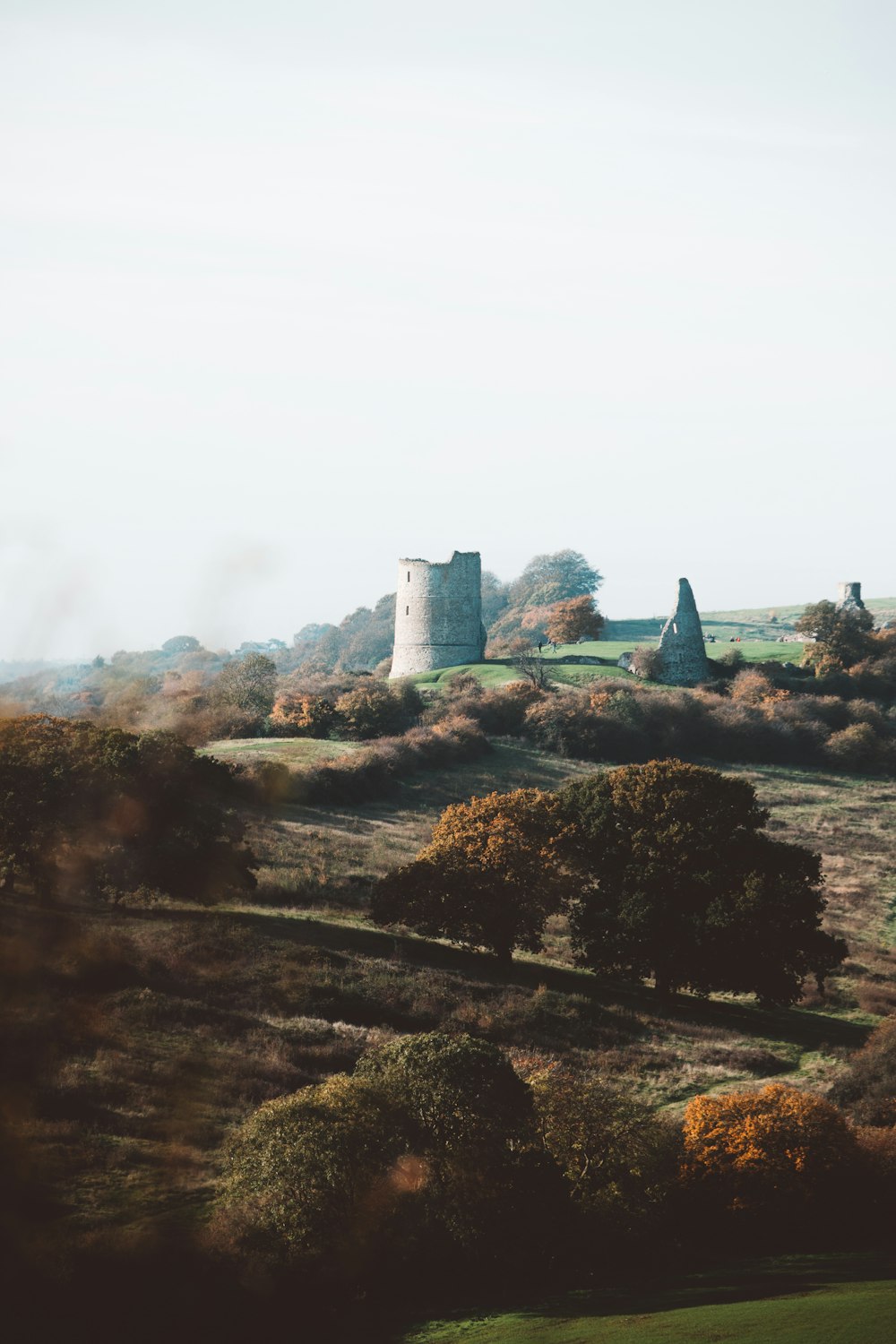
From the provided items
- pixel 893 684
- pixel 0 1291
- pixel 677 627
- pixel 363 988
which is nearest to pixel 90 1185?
pixel 0 1291

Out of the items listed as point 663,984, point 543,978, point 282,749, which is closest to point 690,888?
point 663,984

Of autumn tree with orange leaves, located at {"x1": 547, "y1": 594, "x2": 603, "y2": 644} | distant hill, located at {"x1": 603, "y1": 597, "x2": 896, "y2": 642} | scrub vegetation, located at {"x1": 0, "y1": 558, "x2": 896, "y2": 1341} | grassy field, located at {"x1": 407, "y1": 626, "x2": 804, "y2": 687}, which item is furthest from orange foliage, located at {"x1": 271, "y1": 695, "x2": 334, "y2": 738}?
distant hill, located at {"x1": 603, "y1": 597, "x2": 896, "y2": 642}

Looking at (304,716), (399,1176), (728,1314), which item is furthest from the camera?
(304,716)

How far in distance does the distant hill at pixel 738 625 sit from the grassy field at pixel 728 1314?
117 m

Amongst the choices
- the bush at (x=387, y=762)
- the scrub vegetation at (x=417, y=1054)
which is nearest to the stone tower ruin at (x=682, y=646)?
the bush at (x=387, y=762)

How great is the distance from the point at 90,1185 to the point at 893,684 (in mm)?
83416

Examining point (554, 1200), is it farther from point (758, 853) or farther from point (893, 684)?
point (893, 684)

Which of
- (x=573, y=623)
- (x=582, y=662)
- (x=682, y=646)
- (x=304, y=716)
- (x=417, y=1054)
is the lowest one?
(x=417, y=1054)

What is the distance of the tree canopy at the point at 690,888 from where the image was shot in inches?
1323

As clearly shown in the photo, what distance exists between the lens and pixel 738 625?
164 meters

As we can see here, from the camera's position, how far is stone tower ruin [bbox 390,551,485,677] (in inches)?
3568

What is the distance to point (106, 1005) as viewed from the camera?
26.2 metres

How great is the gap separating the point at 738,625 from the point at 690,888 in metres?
134

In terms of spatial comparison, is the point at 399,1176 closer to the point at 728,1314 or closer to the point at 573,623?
the point at 728,1314
